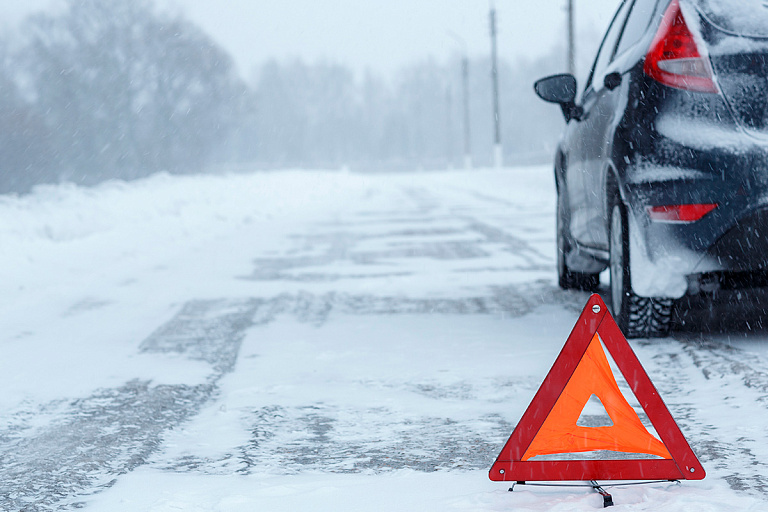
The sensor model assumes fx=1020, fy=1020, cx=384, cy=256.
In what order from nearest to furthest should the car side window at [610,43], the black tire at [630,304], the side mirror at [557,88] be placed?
1. the black tire at [630,304]
2. the car side window at [610,43]
3. the side mirror at [557,88]

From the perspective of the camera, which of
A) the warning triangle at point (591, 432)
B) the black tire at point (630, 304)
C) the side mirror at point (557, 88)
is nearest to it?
the warning triangle at point (591, 432)

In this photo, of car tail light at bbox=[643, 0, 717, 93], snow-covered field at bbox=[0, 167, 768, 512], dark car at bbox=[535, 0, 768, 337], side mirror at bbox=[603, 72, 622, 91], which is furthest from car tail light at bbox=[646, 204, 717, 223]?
side mirror at bbox=[603, 72, 622, 91]

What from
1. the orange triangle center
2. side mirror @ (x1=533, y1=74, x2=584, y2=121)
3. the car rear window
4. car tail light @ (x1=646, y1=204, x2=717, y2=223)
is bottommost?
the orange triangle center

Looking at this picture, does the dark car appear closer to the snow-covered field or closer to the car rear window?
the car rear window

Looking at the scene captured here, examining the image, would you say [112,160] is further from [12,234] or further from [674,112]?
[674,112]

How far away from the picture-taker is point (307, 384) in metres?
4.84

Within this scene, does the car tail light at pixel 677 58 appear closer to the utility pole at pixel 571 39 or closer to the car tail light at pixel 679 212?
the car tail light at pixel 679 212

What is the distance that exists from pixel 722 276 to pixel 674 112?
0.88m

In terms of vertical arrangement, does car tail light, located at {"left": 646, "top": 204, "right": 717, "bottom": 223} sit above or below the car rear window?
below

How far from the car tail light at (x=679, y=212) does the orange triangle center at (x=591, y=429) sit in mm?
2129

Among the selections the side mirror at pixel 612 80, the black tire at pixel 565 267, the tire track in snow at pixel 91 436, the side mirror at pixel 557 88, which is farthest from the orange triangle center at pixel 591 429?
the black tire at pixel 565 267

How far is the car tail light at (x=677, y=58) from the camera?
199 inches

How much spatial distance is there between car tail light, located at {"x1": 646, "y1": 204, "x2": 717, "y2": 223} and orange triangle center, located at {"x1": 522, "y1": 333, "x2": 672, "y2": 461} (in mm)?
2129

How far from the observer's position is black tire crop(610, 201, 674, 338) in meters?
5.42
